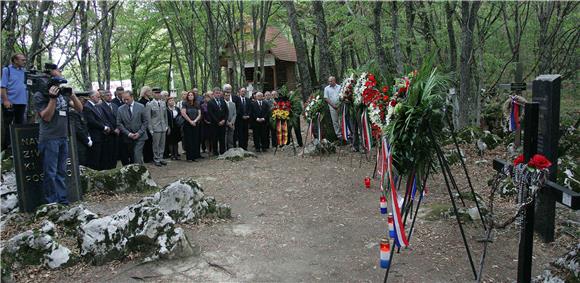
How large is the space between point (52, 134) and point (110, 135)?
360 cm

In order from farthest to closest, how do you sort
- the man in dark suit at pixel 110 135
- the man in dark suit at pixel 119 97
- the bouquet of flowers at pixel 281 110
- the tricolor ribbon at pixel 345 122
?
the bouquet of flowers at pixel 281 110 → the tricolor ribbon at pixel 345 122 → the man in dark suit at pixel 119 97 → the man in dark suit at pixel 110 135

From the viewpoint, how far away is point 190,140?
39.3ft

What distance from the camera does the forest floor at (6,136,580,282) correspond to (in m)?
4.71

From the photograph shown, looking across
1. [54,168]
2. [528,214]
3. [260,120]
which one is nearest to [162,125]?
[260,120]

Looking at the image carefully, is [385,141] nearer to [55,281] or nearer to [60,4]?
[55,281]

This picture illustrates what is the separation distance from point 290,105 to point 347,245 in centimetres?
773

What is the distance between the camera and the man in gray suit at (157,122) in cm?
1093

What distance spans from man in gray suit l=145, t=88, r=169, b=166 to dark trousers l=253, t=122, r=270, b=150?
3049 mm

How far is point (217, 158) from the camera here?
12211 millimetres

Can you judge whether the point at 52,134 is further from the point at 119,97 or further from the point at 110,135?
the point at 119,97

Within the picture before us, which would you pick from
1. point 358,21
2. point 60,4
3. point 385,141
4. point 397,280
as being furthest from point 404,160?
point 60,4

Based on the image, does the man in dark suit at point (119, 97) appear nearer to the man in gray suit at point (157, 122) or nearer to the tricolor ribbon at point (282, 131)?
the man in gray suit at point (157, 122)

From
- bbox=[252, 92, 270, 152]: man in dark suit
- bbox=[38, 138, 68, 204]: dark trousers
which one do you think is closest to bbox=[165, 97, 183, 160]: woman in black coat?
bbox=[252, 92, 270, 152]: man in dark suit

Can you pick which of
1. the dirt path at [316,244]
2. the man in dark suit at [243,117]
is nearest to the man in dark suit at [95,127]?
the dirt path at [316,244]
